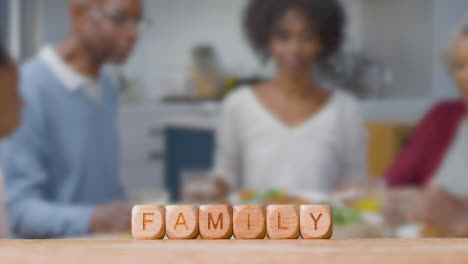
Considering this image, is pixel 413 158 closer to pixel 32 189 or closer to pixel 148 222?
pixel 32 189

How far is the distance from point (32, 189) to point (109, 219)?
0.51ft

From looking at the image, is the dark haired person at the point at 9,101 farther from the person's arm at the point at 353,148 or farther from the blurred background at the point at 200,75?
the person's arm at the point at 353,148

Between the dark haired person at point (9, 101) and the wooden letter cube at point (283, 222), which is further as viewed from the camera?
the dark haired person at point (9, 101)

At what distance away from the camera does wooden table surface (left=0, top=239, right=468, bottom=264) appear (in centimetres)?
23

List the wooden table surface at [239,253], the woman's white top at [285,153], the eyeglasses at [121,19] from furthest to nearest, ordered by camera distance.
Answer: the woman's white top at [285,153]
the eyeglasses at [121,19]
the wooden table surface at [239,253]

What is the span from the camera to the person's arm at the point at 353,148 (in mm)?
1372

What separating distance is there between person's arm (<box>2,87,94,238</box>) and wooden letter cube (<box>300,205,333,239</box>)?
33.8 inches

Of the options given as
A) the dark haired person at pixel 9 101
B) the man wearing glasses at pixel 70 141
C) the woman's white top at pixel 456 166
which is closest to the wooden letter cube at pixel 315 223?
the man wearing glasses at pixel 70 141

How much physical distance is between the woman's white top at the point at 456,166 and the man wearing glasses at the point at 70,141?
709 mm

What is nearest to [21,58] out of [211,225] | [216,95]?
[216,95]

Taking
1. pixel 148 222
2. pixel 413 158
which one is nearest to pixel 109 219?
pixel 413 158

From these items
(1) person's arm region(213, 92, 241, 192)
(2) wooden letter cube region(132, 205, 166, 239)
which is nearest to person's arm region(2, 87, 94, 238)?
(1) person's arm region(213, 92, 241, 192)

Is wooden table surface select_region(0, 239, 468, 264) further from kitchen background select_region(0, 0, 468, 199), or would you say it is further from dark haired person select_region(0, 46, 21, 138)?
kitchen background select_region(0, 0, 468, 199)

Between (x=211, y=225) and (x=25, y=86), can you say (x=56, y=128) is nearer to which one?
(x=25, y=86)
